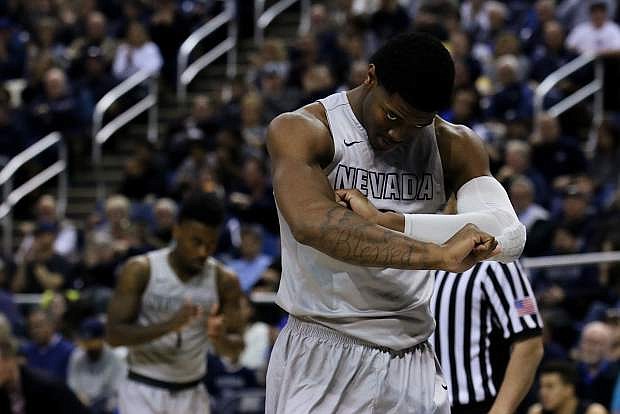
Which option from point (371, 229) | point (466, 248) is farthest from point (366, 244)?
point (466, 248)

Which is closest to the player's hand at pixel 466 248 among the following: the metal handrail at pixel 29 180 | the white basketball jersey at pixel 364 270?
the white basketball jersey at pixel 364 270

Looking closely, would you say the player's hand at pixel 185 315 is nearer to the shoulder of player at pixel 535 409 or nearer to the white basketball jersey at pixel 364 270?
the white basketball jersey at pixel 364 270

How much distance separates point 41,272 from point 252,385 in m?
4.48

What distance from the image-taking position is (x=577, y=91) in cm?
1352

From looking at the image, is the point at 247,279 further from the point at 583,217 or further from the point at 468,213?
the point at 468,213

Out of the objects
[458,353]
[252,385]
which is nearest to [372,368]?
[458,353]

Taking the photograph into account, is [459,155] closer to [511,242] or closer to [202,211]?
[511,242]

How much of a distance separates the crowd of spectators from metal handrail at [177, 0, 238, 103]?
210 millimetres

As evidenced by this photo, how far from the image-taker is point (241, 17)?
1795cm

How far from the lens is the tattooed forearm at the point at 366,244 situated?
4.18 m

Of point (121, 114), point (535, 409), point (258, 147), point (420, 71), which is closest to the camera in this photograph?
point (420, 71)

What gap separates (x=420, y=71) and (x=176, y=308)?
10.4 feet

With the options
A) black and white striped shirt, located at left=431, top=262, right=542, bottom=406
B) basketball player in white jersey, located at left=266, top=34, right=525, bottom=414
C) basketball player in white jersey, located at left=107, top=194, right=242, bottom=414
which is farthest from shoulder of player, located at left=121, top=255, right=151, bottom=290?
basketball player in white jersey, located at left=266, top=34, right=525, bottom=414

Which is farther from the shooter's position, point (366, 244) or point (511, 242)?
point (511, 242)
